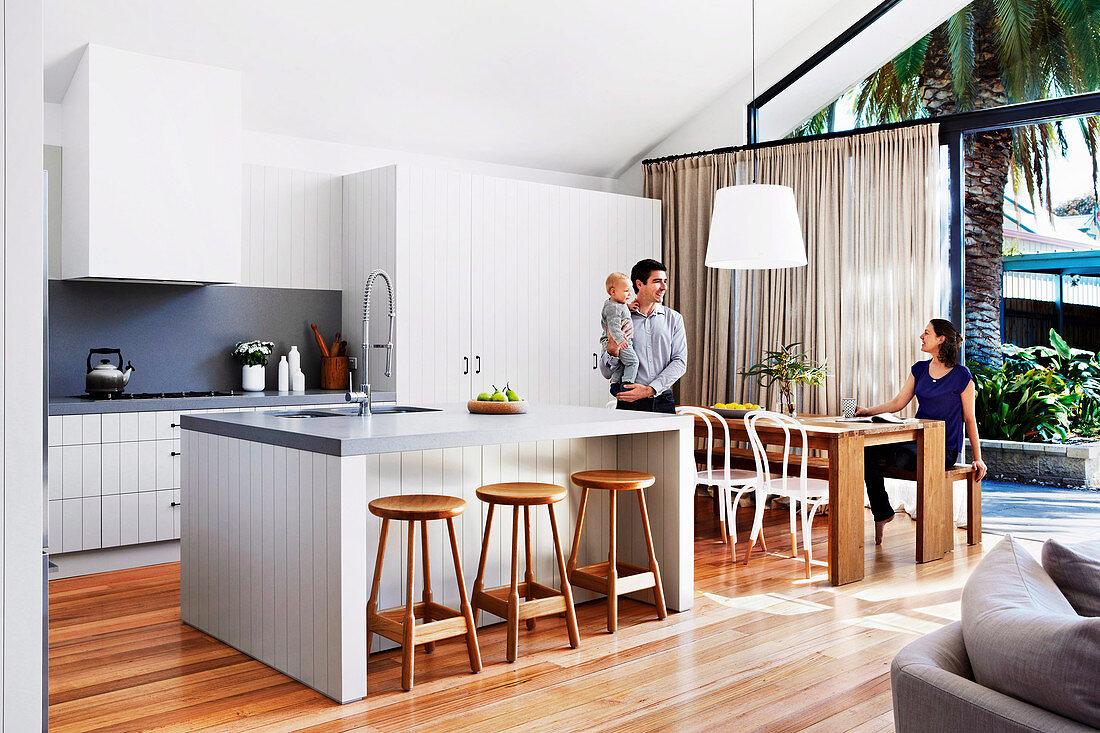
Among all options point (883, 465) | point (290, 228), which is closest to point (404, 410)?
point (290, 228)

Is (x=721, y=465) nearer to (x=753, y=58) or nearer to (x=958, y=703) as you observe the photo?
(x=753, y=58)

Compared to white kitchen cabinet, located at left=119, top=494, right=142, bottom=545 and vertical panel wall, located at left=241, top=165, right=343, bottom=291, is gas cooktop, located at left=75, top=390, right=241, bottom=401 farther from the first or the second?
vertical panel wall, located at left=241, top=165, right=343, bottom=291

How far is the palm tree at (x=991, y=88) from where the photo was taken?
18.4ft

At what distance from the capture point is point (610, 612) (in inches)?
140

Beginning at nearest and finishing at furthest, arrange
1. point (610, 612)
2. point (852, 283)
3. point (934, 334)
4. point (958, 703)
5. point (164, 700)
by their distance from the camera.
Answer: point (958, 703) < point (164, 700) < point (610, 612) < point (934, 334) < point (852, 283)

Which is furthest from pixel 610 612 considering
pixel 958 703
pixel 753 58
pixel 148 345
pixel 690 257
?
pixel 753 58

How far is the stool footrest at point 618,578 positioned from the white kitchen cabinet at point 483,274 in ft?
6.81

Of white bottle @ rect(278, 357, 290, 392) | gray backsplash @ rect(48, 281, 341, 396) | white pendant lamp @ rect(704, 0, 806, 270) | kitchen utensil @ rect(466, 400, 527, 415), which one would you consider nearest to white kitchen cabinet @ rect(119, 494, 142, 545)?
gray backsplash @ rect(48, 281, 341, 396)

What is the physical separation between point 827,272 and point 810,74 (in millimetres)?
1443

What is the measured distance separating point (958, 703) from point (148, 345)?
4914 millimetres

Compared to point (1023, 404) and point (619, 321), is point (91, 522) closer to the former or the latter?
point (619, 321)

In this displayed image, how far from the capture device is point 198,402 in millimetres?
4832

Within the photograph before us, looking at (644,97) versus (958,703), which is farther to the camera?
(644,97)

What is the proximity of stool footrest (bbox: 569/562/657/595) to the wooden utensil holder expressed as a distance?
8.13 feet
